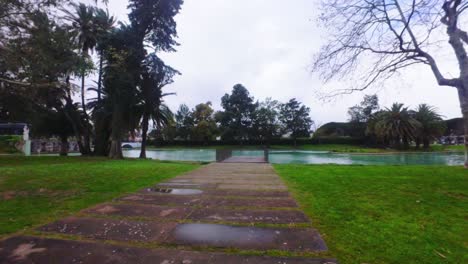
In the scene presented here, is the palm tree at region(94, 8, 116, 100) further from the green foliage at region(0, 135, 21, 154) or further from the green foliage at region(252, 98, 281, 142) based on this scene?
the green foliage at region(252, 98, 281, 142)

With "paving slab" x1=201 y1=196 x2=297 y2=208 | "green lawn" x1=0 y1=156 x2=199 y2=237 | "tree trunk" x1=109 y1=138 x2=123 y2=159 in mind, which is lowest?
"paving slab" x1=201 y1=196 x2=297 y2=208

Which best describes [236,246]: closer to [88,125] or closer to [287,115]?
[88,125]

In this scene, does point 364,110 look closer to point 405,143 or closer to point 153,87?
point 405,143

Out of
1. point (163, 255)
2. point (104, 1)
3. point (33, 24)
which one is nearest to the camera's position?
point (163, 255)

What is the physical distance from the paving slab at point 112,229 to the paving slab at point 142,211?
31 centimetres

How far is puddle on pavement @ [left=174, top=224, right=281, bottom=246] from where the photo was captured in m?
2.63

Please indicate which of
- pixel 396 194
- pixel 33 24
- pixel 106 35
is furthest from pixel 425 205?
pixel 106 35

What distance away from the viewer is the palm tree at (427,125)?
34906 millimetres

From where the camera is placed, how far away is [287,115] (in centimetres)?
4675

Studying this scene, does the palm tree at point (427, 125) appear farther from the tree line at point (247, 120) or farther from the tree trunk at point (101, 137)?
the tree trunk at point (101, 137)

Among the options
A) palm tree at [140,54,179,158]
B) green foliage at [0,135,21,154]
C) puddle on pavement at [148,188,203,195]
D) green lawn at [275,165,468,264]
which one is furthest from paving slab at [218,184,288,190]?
green foliage at [0,135,21,154]

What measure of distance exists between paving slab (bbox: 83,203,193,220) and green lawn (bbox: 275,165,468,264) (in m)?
1.81

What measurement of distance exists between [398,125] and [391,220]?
119 feet

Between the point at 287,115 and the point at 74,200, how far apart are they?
44.3 metres
